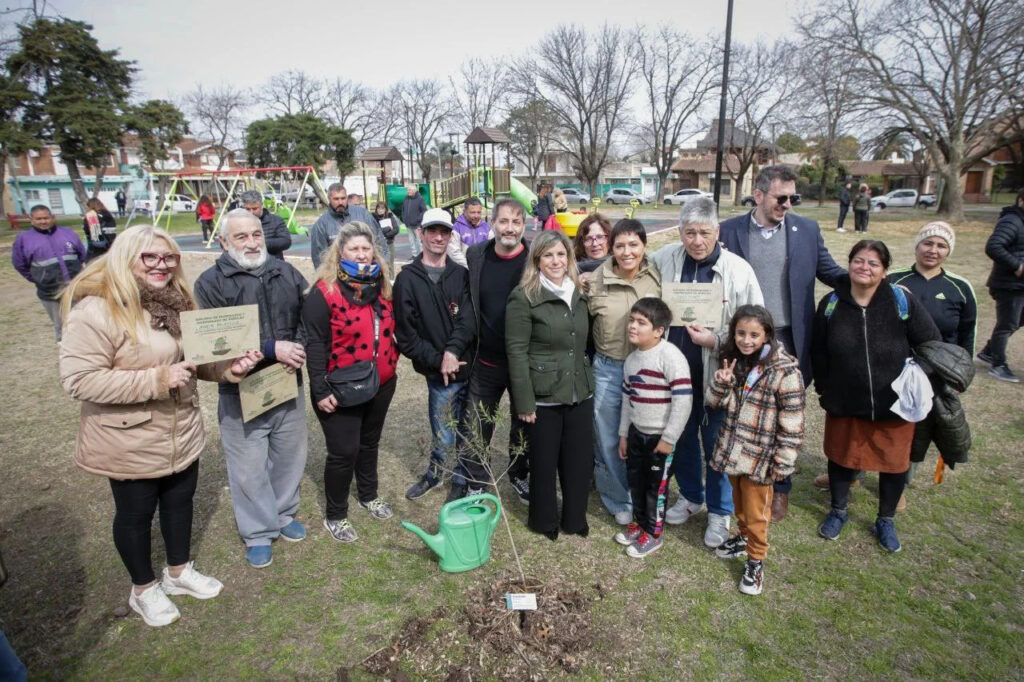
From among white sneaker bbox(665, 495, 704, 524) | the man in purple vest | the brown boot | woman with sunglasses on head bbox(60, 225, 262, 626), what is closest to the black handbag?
woman with sunglasses on head bbox(60, 225, 262, 626)

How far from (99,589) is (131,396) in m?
1.44

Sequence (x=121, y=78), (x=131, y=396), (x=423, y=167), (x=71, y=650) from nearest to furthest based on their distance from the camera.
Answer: (x=131, y=396), (x=71, y=650), (x=121, y=78), (x=423, y=167)

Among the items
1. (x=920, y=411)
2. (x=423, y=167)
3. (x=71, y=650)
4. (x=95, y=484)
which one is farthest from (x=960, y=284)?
(x=423, y=167)

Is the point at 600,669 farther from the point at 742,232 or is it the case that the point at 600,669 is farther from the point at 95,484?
the point at 95,484

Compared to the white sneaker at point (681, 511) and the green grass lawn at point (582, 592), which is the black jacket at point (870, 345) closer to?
the green grass lawn at point (582, 592)

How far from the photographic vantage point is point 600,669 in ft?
8.29

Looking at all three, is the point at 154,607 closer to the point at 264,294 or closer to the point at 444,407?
the point at 264,294

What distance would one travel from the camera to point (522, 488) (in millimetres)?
4121

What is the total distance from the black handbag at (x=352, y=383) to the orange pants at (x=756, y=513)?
2084mm

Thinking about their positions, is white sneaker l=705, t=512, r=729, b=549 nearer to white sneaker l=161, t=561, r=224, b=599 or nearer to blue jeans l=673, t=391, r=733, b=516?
blue jeans l=673, t=391, r=733, b=516

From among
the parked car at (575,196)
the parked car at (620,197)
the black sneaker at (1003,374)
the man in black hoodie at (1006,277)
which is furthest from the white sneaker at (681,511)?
the parked car at (620,197)

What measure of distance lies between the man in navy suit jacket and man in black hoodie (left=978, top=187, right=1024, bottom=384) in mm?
3541

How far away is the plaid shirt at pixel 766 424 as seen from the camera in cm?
287

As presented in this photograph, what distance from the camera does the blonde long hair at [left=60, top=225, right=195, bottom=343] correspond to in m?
2.44
